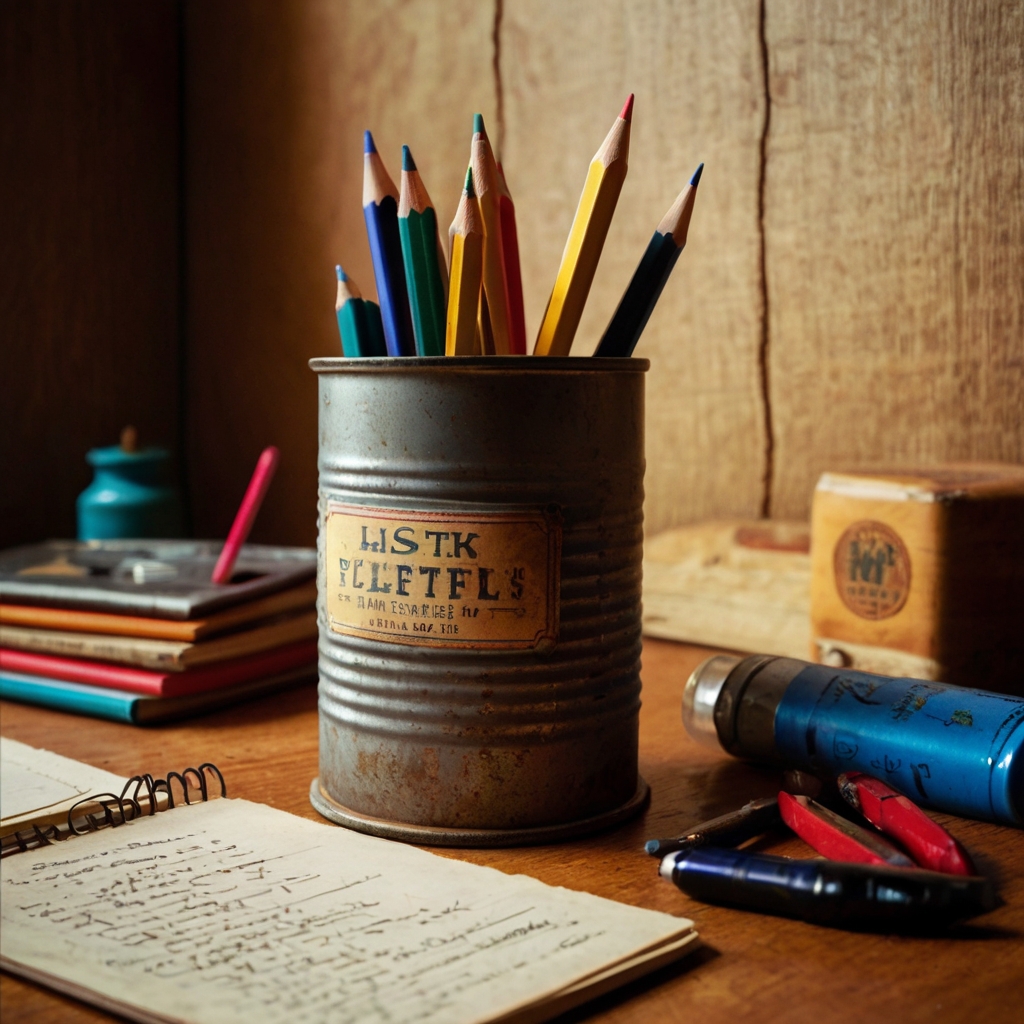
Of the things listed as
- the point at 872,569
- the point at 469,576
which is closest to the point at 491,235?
the point at 469,576

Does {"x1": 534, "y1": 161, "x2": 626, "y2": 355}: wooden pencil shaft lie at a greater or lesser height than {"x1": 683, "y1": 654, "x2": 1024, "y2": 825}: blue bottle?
greater

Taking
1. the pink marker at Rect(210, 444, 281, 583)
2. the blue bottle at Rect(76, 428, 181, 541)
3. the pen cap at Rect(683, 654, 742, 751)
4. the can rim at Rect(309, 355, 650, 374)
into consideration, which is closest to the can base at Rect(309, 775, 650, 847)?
the pen cap at Rect(683, 654, 742, 751)

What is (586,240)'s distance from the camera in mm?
569

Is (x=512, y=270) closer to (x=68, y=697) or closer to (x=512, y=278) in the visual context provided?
(x=512, y=278)

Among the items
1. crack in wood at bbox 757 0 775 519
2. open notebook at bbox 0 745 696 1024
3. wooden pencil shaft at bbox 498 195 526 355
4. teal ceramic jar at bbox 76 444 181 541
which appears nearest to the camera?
open notebook at bbox 0 745 696 1024

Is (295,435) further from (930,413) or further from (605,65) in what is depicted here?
(930,413)

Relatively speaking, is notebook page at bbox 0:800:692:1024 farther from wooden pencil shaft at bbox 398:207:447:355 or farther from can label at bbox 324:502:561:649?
wooden pencil shaft at bbox 398:207:447:355

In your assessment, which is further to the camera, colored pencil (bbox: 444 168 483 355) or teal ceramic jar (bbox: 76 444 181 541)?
teal ceramic jar (bbox: 76 444 181 541)

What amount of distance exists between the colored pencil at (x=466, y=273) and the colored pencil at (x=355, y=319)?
0.21 ft

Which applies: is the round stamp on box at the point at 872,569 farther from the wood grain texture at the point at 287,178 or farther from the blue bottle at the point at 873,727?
the wood grain texture at the point at 287,178

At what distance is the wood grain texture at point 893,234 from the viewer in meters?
0.91

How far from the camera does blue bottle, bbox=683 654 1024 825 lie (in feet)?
1.87

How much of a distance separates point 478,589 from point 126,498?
801 millimetres

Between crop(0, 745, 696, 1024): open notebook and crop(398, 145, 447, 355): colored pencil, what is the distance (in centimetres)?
24
